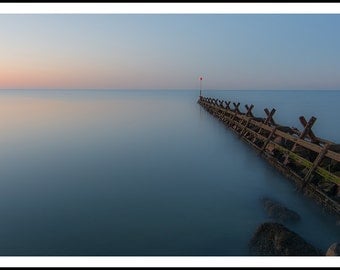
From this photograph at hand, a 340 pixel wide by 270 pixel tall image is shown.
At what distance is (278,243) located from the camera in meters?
6.38

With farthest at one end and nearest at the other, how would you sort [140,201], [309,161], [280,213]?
[140,201] → [309,161] → [280,213]

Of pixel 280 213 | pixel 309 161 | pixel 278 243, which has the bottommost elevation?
pixel 280 213

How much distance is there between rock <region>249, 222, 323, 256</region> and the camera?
20.5 ft

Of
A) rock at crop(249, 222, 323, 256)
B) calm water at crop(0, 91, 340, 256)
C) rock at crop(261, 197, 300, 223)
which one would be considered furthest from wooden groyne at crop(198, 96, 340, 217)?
rock at crop(249, 222, 323, 256)

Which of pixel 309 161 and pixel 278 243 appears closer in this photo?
pixel 278 243

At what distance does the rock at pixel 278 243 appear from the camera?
6238mm

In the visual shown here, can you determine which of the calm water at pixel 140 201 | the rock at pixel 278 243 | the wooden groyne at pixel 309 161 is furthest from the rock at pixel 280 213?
the rock at pixel 278 243

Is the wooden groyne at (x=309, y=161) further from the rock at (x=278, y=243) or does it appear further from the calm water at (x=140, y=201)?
the rock at (x=278, y=243)

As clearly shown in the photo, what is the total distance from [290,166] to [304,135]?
121cm

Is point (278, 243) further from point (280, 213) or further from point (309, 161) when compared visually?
point (309, 161)

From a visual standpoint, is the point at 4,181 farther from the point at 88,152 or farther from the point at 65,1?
the point at 65,1

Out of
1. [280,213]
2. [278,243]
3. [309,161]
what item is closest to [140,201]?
[280,213]

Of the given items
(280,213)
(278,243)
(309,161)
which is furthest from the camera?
(309,161)

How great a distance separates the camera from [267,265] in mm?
3754
